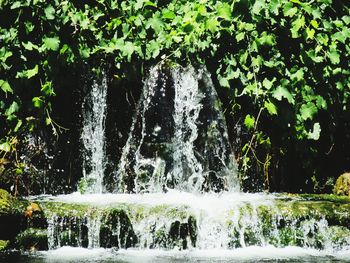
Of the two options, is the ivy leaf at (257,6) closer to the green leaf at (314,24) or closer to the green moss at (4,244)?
the green leaf at (314,24)

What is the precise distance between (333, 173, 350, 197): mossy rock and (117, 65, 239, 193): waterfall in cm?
107

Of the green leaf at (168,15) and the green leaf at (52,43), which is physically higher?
the green leaf at (168,15)

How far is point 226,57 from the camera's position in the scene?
223 inches

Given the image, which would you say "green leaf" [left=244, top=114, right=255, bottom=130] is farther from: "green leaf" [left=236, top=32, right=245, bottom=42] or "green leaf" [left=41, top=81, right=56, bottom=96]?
"green leaf" [left=41, top=81, right=56, bottom=96]

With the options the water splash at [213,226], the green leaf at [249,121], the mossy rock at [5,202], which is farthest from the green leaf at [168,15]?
the mossy rock at [5,202]

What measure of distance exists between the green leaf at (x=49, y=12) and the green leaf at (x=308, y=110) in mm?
2651

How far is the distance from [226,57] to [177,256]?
2423 mm

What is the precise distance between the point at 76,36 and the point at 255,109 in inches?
76.8

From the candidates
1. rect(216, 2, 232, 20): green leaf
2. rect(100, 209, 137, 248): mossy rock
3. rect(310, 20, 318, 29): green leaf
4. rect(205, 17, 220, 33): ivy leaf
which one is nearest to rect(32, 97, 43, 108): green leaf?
rect(100, 209, 137, 248): mossy rock

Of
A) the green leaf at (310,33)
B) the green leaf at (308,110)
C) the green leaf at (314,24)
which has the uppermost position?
the green leaf at (314,24)

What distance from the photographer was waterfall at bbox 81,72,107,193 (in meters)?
5.72

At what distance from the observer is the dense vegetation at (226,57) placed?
5418mm

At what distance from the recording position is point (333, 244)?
4301 millimetres

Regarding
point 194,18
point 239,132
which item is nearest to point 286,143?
point 239,132
